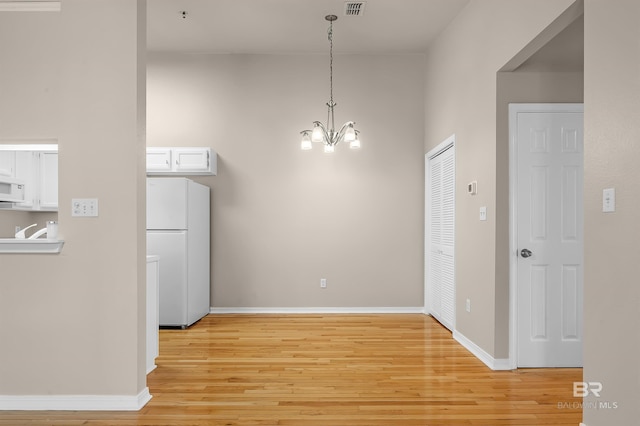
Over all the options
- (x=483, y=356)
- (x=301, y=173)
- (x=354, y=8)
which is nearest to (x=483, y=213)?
(x=483, y=356)

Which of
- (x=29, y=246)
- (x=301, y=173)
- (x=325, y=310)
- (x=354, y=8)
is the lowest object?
(x=325, y=310)

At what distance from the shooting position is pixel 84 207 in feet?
9.01

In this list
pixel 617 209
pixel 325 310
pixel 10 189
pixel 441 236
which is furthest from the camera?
pixel 325 310

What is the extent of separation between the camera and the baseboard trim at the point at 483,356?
11.5ft

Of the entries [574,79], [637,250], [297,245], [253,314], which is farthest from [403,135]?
[637,250]

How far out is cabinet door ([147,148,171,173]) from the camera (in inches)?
212

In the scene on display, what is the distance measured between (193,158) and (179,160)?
18cm

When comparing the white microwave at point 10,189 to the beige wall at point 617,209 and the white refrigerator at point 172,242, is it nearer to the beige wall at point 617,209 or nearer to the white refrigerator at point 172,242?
the white refrigerator at point 172,242

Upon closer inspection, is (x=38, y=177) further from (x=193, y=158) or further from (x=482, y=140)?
(x=482, y=140)

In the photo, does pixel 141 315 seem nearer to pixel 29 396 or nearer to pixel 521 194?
pixel 29 396

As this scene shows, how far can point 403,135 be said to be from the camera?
19.1 feet

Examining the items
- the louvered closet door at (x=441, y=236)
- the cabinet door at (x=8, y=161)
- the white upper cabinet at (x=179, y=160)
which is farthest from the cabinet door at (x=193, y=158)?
the louvered closet door at (x=441, y=236)

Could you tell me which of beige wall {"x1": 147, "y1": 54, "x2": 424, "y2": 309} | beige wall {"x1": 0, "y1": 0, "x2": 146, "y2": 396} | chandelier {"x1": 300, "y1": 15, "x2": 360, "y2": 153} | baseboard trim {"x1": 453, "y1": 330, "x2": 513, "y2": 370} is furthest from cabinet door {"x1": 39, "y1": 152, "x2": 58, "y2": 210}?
baseboard trim {"x1": 453, "y1": 330, "x2": 513, "y2": 370}

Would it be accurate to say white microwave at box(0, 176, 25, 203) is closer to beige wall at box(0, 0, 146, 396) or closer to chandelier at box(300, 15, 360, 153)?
beige wall at box(0, 0, 146, 396)
